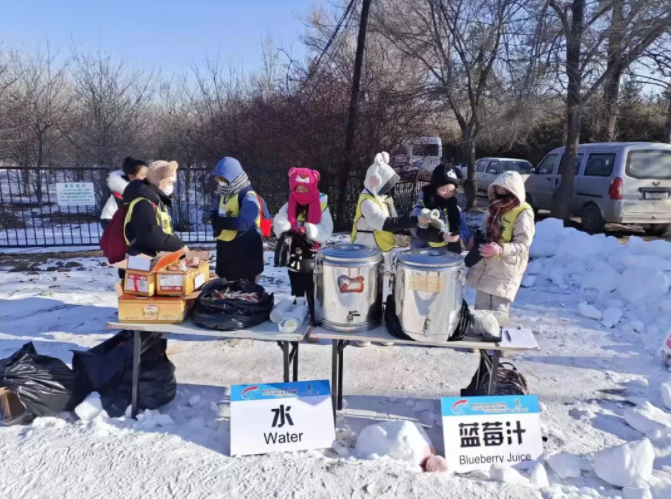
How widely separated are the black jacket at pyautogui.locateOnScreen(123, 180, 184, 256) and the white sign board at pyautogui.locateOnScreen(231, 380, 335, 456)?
1.33m

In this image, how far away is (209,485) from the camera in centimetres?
249

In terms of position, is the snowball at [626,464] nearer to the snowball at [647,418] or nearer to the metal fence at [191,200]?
the snowball at [647,418]

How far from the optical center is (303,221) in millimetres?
4051

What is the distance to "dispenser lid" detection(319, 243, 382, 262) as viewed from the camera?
2.79 m

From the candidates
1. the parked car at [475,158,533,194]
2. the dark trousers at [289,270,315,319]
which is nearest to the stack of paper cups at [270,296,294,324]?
the dark trousers at [289,270,315,319]

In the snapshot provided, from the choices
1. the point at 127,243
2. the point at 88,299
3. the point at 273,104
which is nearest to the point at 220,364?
the point at 127,243

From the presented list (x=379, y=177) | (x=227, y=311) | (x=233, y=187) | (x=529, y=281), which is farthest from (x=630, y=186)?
(x=227, y=311)

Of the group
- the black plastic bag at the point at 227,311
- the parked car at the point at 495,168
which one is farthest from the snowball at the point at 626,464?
the parked car at the point at 495,168

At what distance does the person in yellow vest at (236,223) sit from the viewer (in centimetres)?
392

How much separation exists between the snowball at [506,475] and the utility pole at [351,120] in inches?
321

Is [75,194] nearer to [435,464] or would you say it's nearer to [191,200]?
[191,200]

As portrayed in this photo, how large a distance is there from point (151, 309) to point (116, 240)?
1369 millimetres

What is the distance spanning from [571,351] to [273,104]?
864cm

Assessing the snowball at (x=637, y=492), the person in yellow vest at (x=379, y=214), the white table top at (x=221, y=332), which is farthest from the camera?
the person in yellow vest at (x=379, y=214)
